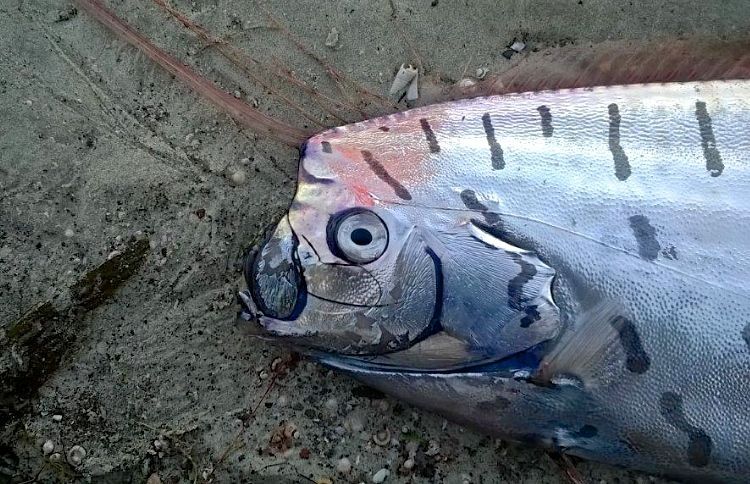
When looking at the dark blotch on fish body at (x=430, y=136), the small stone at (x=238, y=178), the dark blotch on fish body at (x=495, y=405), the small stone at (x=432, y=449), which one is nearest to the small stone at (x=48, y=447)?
the small stone at (x=238, y=178)

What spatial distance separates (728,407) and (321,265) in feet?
5.21

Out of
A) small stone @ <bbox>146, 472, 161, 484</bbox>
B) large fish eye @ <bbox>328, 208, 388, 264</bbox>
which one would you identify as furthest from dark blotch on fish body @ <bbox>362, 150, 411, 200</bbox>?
small stone @ <bbox>146, 472, 161, 484</bbox>

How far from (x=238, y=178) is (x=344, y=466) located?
4.64ft

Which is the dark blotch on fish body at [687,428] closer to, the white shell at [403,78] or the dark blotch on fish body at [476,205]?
the dark blotch on fish body at [476,205]

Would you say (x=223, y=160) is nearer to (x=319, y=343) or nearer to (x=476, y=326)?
(x=319, y=343)

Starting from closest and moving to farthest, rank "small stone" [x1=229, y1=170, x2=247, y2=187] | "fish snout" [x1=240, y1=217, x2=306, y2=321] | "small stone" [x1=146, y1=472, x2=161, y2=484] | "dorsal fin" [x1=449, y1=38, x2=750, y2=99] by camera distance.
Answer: "fish snout" [x1=240, y1=217, x2=306, y2=321], "dorsal fin" [x1=449, y1=38, x2=750, y2=99], "small stone" [x1=146, y1=472, x2=161, y2=484], "small stone" [x1=229, y1=170, x2=247, y2=187]

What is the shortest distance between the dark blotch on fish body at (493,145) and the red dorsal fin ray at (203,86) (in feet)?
3.02

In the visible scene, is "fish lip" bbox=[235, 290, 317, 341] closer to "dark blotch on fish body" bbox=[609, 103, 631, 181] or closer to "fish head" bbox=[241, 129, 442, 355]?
"fish head" bbox=[241, 129, 442, 355]

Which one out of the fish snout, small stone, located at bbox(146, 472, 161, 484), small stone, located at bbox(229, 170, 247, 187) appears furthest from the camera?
small stone, located at bbox(229, 170, 247, 187)

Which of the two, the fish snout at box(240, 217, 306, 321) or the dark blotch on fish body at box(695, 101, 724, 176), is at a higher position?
the dark blotch on fish body at box(695, 101, 724, 176)

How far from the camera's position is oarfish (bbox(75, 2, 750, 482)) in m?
2.42

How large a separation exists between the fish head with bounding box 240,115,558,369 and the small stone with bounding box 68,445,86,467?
119cm

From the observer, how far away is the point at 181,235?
308 centimetres

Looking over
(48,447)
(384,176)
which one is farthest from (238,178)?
(48,447)
